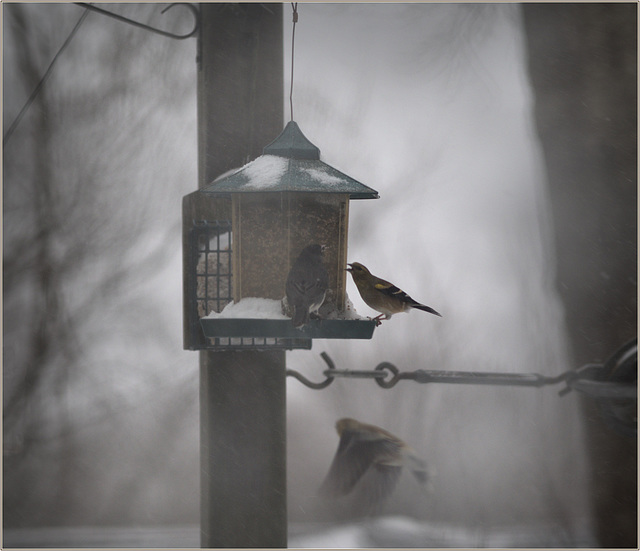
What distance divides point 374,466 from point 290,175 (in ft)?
3.62

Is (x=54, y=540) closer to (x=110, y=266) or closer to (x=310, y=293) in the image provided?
(x=110, y=266)

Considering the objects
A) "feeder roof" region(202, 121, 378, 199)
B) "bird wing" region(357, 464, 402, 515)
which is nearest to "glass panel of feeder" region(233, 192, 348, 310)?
"feeder roof" region(202, 121, 378, 199)

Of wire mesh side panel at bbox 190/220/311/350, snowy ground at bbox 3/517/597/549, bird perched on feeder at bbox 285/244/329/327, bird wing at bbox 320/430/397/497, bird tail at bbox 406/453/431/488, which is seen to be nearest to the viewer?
bird perched on feeder at bbox 285/244/329/327

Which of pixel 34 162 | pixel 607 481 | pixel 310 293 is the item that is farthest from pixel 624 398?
pixel 34 162

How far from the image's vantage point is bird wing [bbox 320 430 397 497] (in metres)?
2.24

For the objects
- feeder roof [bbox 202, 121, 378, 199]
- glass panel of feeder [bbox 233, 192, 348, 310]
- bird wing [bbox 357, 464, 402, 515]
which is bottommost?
bird wing [bbox 357, 464, 402, 515]

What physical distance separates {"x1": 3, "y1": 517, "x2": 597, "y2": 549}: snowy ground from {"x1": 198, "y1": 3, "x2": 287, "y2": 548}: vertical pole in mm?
1453

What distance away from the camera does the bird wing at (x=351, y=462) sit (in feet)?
7.36

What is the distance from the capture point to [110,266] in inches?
A: 185

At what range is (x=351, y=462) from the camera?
2.32m

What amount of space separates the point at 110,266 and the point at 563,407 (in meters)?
3.40

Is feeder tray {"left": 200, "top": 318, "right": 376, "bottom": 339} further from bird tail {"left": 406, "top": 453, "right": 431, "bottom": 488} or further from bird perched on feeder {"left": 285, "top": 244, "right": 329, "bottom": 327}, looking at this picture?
bird tail {"left": 406, "top": 453, "right": 431, "bottom": 488}

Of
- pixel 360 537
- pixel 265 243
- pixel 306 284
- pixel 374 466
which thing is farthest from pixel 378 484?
pixel 360 537

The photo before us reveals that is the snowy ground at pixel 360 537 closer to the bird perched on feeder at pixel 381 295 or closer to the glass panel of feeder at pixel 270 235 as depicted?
the bird perched on feeder at pixel 381 295
